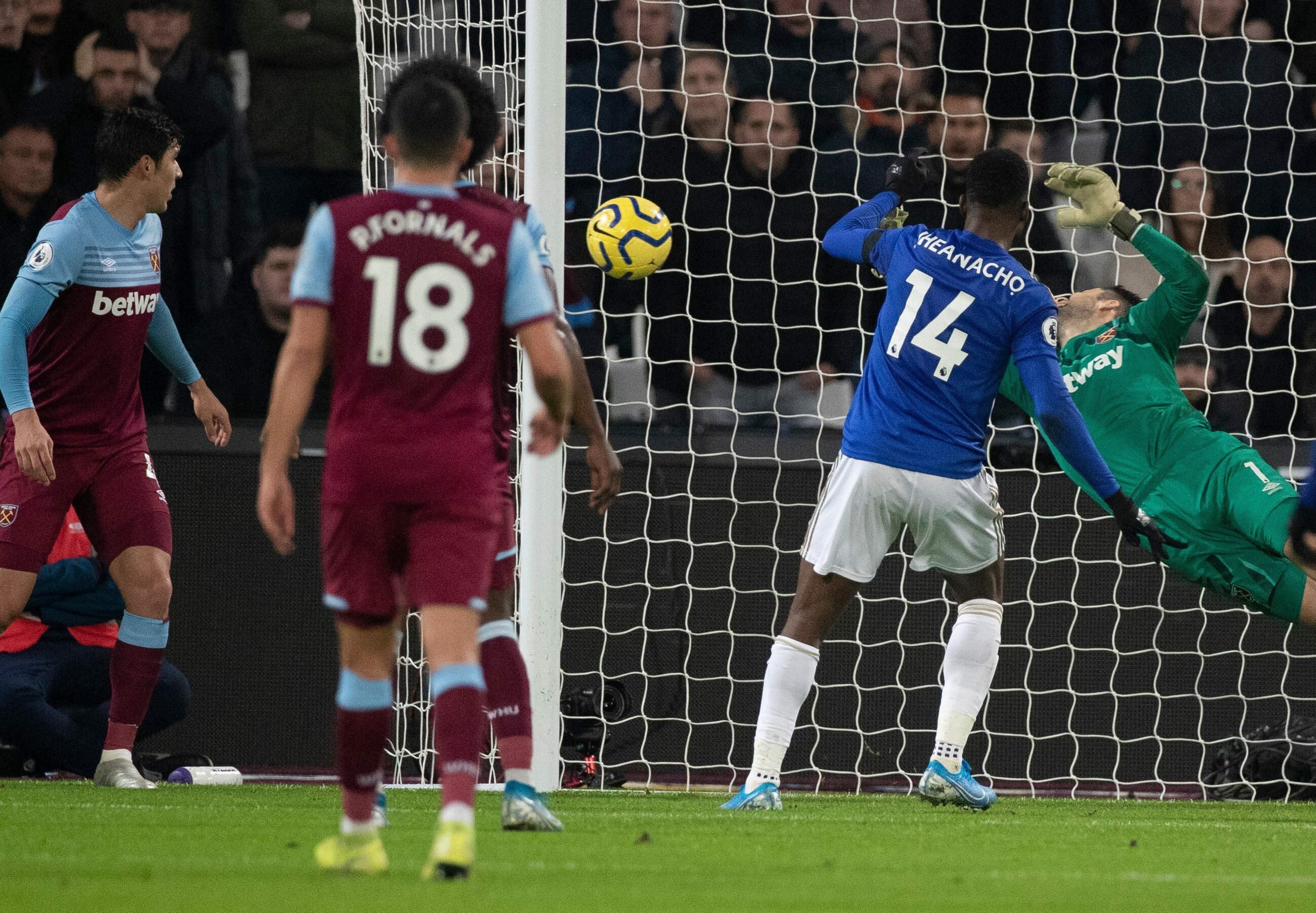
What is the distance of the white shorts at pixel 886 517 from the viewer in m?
5.45

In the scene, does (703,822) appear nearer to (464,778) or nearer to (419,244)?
(464,778)

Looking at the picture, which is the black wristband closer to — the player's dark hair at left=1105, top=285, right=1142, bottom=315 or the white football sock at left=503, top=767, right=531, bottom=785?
the player's dark hair at left=1105, top=285, right=1142, bottom=315

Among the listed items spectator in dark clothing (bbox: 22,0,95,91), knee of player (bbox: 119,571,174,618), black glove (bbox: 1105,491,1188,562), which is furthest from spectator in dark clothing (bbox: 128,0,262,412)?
black glove (bbox: 1105,491,1188,562)

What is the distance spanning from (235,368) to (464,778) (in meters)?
5.31

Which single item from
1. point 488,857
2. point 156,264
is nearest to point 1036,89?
point 156,264

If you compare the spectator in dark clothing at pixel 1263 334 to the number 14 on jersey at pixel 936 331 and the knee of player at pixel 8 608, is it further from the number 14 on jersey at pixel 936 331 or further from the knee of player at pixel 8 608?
the knee of player at pixel 8 608

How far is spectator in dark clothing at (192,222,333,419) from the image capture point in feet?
27.0

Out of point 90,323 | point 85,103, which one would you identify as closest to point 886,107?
point 85,103

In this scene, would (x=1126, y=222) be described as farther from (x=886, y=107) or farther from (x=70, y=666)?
(x=70, y=666)

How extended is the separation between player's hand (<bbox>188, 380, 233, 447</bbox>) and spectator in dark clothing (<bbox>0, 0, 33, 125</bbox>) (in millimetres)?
2943

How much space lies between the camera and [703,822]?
492 cm

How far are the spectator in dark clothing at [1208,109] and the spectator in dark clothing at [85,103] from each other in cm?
484

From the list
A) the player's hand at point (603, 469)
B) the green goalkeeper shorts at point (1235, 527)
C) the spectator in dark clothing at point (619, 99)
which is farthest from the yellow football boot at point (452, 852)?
the spectator in dark clothing at point (619, 99)

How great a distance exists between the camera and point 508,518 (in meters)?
4.49
